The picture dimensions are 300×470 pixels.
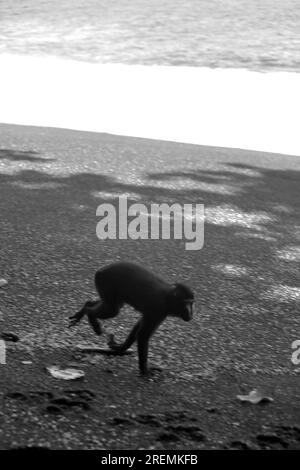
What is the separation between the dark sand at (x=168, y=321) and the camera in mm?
3369

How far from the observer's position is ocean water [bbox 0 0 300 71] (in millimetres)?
13961

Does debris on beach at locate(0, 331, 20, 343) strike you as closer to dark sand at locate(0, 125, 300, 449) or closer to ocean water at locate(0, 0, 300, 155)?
dark sand at locate(0, 125, 300, 449)

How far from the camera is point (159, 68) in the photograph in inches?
513

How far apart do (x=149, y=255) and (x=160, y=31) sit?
35.8 feet

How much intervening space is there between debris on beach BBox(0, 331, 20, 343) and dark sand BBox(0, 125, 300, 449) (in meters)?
0.04

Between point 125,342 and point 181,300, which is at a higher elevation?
point 181,300

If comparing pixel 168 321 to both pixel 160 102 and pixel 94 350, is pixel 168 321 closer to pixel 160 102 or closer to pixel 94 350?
pixel 94 350

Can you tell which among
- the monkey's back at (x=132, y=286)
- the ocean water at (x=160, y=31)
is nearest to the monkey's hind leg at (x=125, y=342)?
the monkey's back at (x=132, y=286)

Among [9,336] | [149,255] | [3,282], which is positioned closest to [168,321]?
[9,336]

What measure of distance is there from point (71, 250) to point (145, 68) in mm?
7945

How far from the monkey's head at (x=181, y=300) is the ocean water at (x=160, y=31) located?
33.9 feet

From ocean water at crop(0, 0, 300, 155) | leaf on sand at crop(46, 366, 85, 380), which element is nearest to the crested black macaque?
leaf on sand at crop(46, 366, 85, 380)

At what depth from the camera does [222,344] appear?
4238 mm
